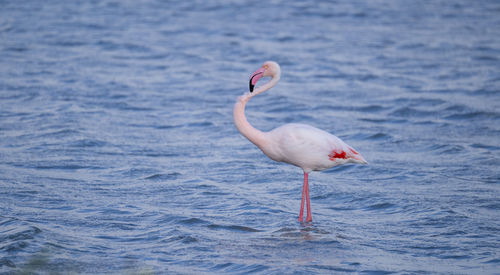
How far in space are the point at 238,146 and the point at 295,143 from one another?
3.28 m

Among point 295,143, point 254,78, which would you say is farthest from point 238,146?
point 295,143

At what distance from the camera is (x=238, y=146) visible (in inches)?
409

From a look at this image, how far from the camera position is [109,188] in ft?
26.9

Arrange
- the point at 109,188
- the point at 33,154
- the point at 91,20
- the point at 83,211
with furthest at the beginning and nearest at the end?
the point at 91,20
the point at 33,154
the point at 109,188
the point at 83,211

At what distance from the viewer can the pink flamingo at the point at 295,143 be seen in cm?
720

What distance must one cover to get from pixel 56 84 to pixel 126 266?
8544 millimetres

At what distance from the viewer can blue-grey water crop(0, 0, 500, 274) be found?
6.39 metres

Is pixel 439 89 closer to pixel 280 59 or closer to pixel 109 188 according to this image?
pixel 280 59

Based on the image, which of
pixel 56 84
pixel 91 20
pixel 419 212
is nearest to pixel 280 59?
pixel 56 84

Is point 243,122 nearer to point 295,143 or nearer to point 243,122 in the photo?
point 243,122

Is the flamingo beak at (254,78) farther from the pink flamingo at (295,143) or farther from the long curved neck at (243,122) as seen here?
the long curved neck at (243,122)

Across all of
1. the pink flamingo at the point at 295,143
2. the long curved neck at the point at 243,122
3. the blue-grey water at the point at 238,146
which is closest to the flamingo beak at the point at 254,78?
the pink flamingo at the point at 295,143

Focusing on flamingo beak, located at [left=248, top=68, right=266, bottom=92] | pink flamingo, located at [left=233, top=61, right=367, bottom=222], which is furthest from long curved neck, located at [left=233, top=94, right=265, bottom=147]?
flamingo beak, located at [left=248, top=68, right=266, bottom=92]

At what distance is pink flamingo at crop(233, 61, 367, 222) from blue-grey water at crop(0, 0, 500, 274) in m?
0.59
